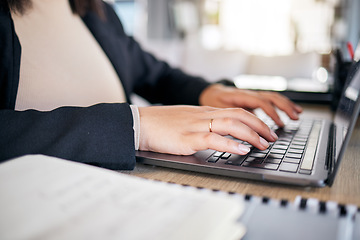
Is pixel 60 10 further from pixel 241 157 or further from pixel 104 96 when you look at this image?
pixel 241 157

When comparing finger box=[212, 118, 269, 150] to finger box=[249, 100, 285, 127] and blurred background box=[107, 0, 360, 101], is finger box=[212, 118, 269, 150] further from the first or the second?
blurred background box=[107, 0, 360, 101]

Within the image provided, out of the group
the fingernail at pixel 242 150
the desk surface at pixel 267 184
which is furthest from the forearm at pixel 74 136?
the fingernail at pixel 242 150

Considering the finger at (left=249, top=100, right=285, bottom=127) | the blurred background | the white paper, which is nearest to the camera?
the white paper

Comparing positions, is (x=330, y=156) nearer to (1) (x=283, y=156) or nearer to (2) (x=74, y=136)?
(1) (x=283, y=156)

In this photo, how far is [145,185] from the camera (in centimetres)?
26

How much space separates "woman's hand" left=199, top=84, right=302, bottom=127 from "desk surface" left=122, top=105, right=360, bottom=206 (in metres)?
0.23

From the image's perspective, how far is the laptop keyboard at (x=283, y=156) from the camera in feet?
1.34

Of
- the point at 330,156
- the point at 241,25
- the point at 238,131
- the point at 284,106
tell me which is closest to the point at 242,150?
the point at 238,131

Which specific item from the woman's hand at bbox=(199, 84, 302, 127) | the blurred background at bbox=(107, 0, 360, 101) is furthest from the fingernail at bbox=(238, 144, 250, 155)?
the blurred background at bbox=(107, 0, 360, 101)

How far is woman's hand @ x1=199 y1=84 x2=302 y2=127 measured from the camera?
0.68 meters

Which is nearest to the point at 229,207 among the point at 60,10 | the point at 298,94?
the point at 60,10

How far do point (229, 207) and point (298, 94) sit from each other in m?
0.92

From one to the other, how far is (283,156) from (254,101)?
29 centimetres

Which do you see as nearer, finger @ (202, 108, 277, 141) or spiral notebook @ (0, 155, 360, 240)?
spiral notebook @ (0, 155, 360, 240)
